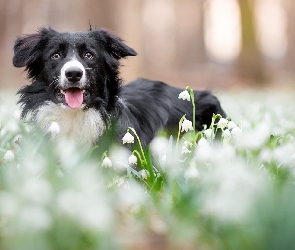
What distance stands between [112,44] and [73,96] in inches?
28.1

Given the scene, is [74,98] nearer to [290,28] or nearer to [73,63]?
[73,63]

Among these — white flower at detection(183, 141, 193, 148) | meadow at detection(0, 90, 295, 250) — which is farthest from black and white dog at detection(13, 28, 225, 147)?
meadow at detection(0, 90, 295, 250)

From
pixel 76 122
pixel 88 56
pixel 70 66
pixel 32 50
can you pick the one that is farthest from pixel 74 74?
pixel 32 50

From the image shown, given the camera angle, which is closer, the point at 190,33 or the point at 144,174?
the point at 144,174

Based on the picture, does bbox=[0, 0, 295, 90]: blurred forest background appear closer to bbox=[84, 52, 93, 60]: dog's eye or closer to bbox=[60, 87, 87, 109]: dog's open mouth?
bbox=[84, 52, 93, 60]: dog's eye

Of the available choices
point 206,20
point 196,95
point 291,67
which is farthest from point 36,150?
point 206,20

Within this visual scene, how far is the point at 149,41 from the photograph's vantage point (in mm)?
40094

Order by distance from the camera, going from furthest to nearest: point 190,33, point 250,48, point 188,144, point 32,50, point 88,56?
point 190,33
point 250,48
point 32,50
point 88,56
point 188,144

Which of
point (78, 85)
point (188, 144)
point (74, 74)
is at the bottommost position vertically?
point (188, 144)

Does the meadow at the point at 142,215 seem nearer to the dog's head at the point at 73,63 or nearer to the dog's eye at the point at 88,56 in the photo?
the dog's head at the point at 73,63

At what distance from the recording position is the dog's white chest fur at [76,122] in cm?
526

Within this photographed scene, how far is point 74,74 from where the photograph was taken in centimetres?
486

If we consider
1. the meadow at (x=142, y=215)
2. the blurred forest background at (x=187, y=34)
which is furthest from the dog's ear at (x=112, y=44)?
the blurred forest background at (x=187, y=34)

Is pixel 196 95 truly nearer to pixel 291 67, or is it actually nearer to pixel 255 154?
pixel 255 154
